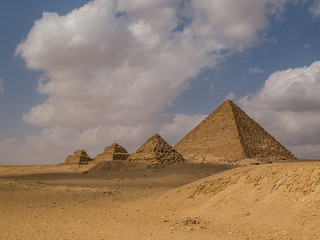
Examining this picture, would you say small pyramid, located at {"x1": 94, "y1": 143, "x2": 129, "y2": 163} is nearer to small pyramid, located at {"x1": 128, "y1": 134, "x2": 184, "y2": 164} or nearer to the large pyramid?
small pyramid, located at {"x1": 128, "y1": 134, "x2": 184, "y2": 164}

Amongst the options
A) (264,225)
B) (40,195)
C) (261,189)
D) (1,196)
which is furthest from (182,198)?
(1,196)

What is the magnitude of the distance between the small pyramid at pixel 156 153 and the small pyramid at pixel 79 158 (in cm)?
1747

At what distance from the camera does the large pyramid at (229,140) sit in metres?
57.7

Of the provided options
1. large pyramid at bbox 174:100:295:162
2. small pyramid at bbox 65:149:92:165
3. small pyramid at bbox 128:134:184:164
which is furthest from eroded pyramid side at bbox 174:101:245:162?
small pyramid at bbox 65:149:92:165

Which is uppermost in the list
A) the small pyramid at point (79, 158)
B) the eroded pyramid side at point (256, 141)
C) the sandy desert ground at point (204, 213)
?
the eroded pyramid side at point (256, 141)

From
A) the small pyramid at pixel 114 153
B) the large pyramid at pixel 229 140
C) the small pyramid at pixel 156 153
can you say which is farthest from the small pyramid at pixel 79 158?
the large pyramid at pixel 229 140

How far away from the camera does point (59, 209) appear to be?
9.93 metres

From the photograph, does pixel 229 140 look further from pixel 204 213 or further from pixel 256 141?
pixel 204 213

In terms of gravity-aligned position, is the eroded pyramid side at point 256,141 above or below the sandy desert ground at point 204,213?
above

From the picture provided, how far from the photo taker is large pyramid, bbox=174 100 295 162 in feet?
189

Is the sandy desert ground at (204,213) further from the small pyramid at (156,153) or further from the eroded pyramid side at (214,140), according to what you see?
the eroded pyramid side at (214,140)

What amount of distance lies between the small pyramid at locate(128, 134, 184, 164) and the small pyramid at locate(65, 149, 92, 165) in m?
17.5

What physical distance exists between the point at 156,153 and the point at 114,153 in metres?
10.9

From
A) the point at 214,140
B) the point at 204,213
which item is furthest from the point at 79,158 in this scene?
the point at 204,213
